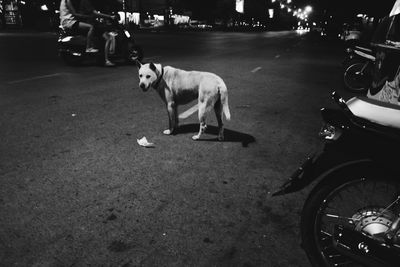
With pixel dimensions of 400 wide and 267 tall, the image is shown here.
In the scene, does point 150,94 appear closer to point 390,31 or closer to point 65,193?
point 65,193

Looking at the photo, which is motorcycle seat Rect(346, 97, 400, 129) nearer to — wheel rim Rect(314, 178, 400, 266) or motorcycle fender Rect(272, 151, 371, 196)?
motorcycle fender Rect(272, 151, 371, 196)

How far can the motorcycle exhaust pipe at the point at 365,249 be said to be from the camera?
213 centimetres

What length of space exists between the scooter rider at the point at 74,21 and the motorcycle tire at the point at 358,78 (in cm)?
793

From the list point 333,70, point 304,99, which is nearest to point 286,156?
point 304,99

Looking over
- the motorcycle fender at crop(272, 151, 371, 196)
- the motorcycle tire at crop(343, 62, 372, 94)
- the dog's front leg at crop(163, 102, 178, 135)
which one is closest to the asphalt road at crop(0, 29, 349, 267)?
the dog's front leg at crop(163, 102, 178, 135)

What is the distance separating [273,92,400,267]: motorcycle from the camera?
78.7 inches

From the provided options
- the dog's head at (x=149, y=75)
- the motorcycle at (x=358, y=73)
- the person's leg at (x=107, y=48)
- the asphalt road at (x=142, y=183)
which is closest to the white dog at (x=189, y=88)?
the dog's head at (x=149, y=75)

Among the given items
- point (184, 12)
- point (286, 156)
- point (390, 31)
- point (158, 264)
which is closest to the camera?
point (158, 264)

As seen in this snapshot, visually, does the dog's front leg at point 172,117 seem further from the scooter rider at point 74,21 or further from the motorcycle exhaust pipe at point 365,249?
the scooter rider at point 74,21

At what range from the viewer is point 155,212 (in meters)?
3.13

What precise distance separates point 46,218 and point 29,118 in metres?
3.33

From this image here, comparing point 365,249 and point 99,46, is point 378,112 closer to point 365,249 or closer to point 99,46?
point 365,249

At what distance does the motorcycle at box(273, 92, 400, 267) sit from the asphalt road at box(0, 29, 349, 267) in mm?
423

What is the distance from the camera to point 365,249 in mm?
2174
